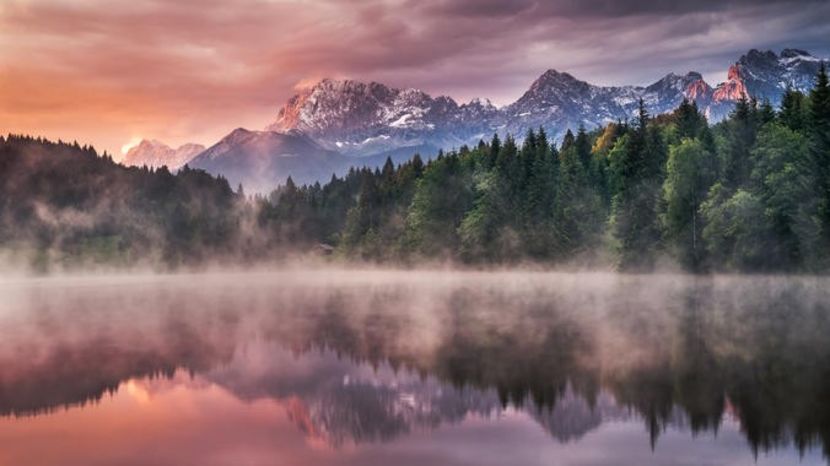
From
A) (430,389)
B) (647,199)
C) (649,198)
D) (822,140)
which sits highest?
(822,140)

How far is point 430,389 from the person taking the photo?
30969 millimetres

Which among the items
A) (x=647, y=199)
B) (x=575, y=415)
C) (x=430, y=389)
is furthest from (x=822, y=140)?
(x=575, y=415)

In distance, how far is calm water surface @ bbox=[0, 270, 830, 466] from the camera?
22.3 m

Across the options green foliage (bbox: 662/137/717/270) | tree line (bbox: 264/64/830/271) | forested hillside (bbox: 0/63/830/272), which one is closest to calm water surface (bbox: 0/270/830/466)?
tree line (bbox: 264/64/830/271)

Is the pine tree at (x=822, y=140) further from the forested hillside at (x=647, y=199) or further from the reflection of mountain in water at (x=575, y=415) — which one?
the reflection of mountain in water at (x=575, y=415)

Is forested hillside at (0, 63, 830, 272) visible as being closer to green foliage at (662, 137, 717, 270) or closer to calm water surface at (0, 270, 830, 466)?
green foliage at (662, 137, 717, 270)

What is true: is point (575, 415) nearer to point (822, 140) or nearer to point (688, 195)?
point (822, 140)

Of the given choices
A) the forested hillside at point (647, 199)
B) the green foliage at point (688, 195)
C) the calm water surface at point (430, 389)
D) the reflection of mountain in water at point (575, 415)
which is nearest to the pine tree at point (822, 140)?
the forested hillside at point (647, 199)

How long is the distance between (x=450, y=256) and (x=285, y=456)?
14480 centimetres

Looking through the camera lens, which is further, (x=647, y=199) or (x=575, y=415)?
(x=647, y=199)

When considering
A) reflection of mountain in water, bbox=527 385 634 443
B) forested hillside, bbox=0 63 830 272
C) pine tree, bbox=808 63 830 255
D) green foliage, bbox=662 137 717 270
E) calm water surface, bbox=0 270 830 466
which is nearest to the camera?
calm water surface, bbox=0 270 830 466

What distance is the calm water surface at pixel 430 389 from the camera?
22.3m

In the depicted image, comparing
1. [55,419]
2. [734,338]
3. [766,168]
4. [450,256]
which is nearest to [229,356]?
[55,419]

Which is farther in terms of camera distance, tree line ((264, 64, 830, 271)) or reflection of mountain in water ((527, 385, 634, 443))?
tree line ((264, 64, 830, 271))
